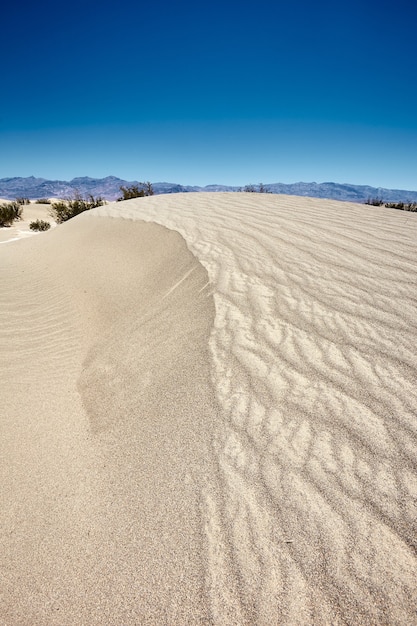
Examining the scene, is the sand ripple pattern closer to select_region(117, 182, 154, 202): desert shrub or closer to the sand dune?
the sand dune

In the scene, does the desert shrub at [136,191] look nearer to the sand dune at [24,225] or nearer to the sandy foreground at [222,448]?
the sand dune at [24,225]

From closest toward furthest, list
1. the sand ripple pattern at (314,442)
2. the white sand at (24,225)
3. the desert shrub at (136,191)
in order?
the sand ripple pattern at (314,442) < the white sand at (24,225) < the desert shrub at (136,191)

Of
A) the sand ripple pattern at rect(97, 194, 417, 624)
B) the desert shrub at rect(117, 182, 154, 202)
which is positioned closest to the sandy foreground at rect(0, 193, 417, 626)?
the sand ripple pattern at rect(97, 194, 417, 624)

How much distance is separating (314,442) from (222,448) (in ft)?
1.71

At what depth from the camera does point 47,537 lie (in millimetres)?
1628

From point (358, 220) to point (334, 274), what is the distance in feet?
7.52

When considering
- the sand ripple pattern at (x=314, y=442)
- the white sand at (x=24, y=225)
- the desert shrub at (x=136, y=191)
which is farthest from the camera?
→ the desert shrub at (x=136, y=191)

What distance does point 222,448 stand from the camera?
1835 millimetres

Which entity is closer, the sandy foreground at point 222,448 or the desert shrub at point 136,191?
the sandy foreground at point 222,448

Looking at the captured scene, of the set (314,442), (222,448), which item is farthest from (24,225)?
(314,442)

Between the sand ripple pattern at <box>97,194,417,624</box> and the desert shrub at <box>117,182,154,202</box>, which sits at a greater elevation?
the desert shrub at <box>117,182,154,202</box>

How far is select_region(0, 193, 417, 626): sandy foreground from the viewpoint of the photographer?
1326mm

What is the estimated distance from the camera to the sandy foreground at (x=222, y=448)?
1.33 m

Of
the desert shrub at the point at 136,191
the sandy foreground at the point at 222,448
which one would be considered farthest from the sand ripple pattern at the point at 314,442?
the desert shrub at the point at 136,191
